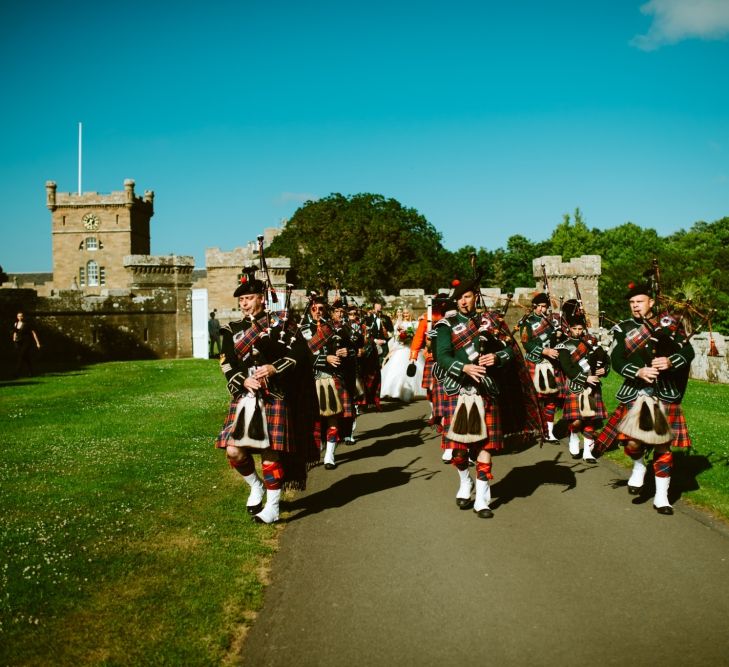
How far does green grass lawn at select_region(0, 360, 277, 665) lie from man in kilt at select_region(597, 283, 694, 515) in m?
3.73

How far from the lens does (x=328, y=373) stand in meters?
9.74

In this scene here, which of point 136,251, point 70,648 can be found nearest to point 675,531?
point 70,648

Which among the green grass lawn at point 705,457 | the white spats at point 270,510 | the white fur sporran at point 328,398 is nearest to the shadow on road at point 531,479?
the green grass lawn at point 705,457

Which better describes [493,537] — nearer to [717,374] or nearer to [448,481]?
[448,481]

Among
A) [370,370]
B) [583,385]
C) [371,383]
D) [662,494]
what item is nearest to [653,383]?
[662,494]

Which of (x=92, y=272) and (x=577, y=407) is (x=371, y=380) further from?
(x=92, y=272)

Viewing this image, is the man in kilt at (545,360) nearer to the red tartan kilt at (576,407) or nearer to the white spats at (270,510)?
the red tartan kilt at (576,407)

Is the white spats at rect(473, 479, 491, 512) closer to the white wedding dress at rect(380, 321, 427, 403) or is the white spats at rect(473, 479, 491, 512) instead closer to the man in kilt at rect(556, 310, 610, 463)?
the man in kilt at rect(556, 310, 610, 463)

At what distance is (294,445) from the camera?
259 inches

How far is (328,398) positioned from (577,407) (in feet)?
11.3

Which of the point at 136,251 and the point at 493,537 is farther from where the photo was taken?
the point at 136,251

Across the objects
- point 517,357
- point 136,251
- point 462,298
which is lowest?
point 517,357

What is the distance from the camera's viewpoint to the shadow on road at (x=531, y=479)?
25.4 feet

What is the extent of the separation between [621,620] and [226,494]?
14.4ft
